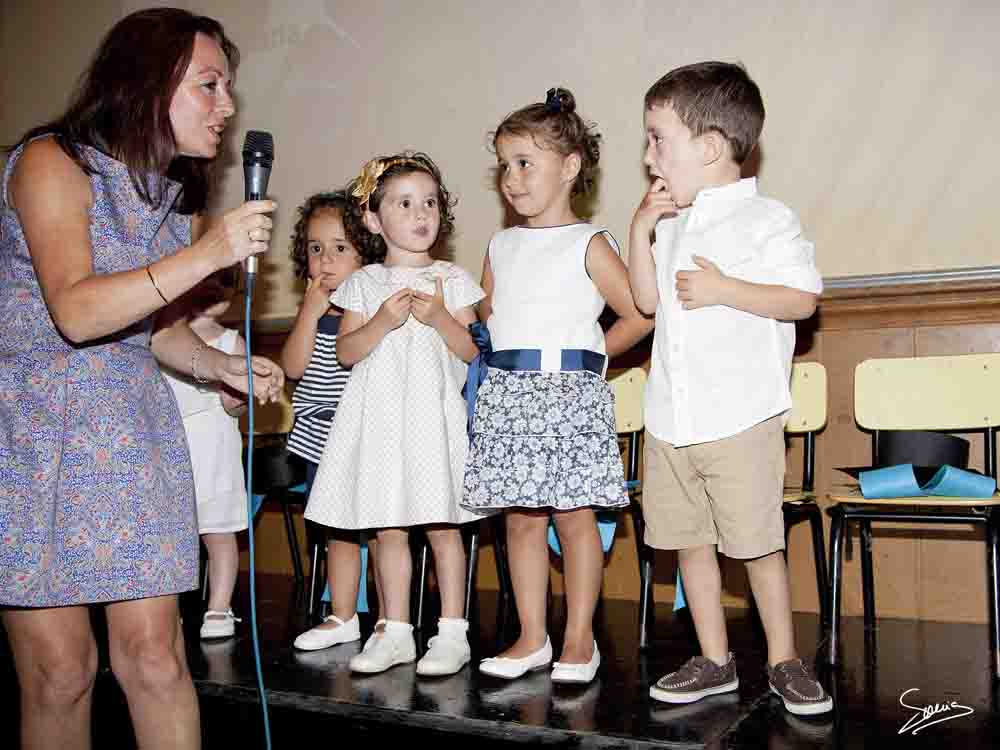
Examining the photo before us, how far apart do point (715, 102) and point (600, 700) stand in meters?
1.45

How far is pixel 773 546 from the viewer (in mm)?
2330

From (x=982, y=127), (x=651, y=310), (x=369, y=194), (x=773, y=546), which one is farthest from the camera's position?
(x=982, y=127)

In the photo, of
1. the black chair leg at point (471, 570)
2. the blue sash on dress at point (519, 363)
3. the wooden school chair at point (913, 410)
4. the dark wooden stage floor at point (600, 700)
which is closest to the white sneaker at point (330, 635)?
the dark wooden stage floor at point (600, 700)

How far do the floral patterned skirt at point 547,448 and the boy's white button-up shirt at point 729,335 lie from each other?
0.21m

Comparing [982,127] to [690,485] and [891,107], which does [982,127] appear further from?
[690,485]

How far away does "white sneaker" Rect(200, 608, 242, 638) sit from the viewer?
10.7 feet

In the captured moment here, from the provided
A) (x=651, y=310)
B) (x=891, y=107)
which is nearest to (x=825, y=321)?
(x=891, y=107)

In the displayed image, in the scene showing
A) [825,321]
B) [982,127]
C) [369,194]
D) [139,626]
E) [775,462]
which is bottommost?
[139,626]

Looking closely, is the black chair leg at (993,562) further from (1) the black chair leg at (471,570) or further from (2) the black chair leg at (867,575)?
(1) the black chair leg at (471,570)

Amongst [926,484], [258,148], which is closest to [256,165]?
[258,148]

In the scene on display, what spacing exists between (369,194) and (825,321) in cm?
159

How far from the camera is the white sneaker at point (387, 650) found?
8.98ft

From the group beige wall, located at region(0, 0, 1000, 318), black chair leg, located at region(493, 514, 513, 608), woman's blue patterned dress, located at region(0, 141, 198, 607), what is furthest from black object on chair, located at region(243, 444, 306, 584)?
woman's blue patterned dress, located at region(0, 141, 198, 607)

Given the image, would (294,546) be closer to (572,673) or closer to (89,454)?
(572,673)
